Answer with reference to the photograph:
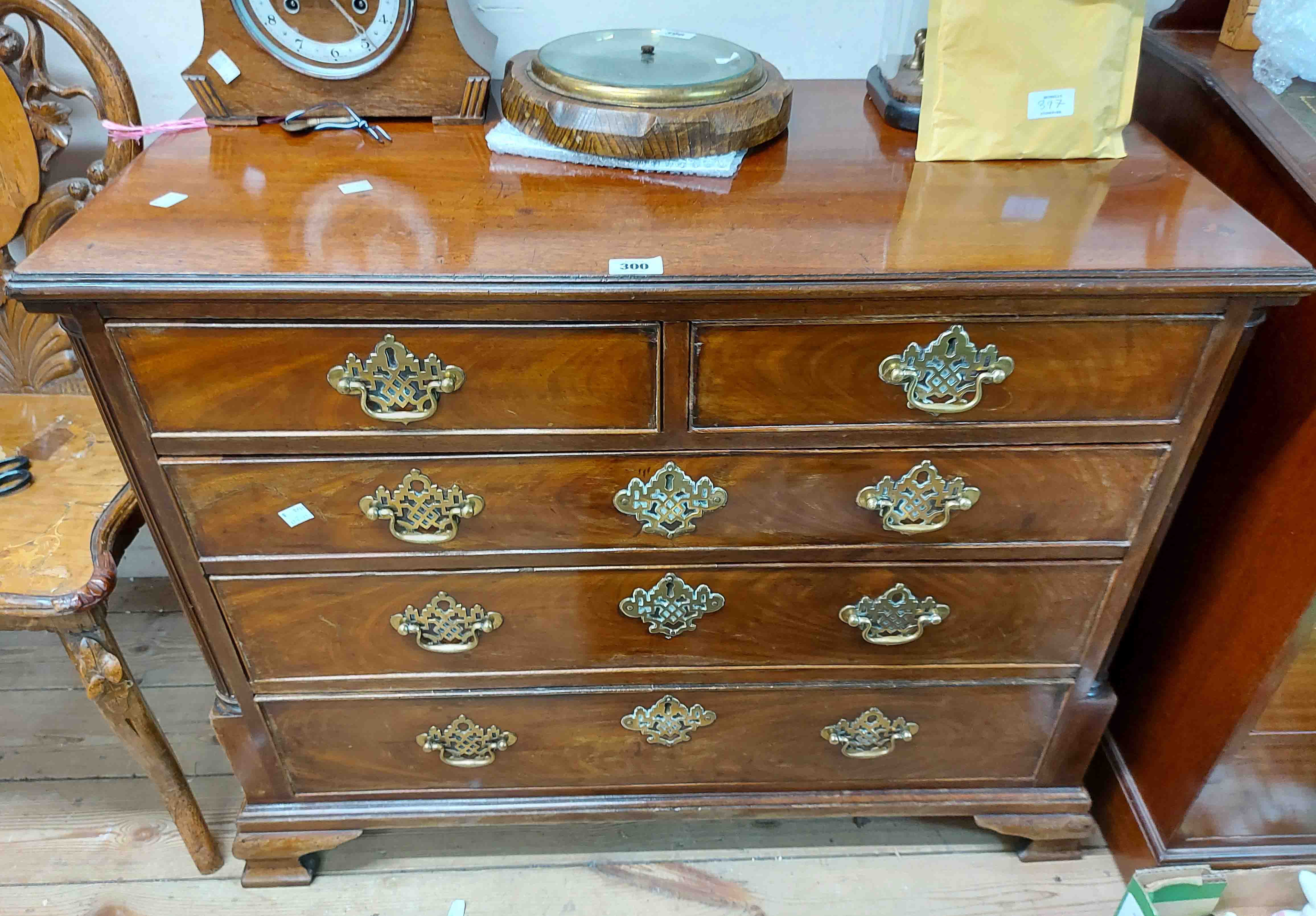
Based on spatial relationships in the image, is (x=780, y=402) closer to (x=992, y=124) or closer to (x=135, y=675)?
(x=992, y=124)

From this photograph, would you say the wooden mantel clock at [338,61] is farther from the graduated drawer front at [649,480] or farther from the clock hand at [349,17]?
the graduated drawer front at [649,480]

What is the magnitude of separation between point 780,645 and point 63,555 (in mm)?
857

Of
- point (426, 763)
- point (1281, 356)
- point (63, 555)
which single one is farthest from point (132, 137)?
Result: point (1281, 356)

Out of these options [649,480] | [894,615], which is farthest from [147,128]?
[894,615]

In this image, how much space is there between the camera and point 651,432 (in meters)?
0.89

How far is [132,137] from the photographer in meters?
1.12

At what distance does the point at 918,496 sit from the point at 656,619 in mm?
329

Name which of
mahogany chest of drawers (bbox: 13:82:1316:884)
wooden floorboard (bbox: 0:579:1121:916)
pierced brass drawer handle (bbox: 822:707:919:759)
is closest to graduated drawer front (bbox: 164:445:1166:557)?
mahogany chest of drawers (bbox: 13:82:1316:884)

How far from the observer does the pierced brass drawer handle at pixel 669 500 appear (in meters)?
0.92

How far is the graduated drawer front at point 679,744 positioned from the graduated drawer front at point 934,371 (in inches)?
15.9

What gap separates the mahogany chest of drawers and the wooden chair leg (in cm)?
10

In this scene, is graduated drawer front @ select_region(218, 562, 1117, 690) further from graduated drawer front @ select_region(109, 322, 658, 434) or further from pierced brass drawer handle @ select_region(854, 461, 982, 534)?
graduated drawer front @ select_region(109, 322, 658, 434)

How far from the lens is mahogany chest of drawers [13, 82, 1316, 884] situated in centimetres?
80

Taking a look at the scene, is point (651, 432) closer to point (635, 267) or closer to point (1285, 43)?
point (635, 267)
